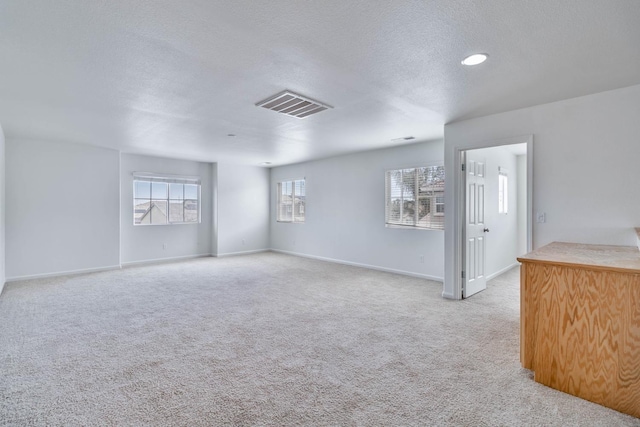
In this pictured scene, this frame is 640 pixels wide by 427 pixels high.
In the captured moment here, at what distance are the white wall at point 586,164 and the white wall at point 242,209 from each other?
6.38 meters

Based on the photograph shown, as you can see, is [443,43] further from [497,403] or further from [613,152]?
[497,403]

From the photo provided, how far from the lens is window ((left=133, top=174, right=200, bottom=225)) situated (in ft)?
22.8

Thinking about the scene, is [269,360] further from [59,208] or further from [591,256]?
[59,208]

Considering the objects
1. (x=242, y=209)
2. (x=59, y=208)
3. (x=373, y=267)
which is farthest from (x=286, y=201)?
(x=59, y=208)

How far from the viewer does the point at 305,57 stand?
2355 mm

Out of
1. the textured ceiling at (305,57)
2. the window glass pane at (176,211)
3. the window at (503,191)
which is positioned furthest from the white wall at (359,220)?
the window glass pane at (176,211)

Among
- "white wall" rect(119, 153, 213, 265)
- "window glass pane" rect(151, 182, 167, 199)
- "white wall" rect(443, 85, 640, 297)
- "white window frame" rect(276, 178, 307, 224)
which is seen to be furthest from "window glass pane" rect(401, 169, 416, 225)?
"window glass pane" rect(151, 182, 167, 199)

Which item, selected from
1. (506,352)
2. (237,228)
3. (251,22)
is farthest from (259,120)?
(237,228)

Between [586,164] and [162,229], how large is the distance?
7.75 m

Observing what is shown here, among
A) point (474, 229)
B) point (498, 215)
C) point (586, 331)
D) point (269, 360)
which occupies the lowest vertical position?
point (269, 360)

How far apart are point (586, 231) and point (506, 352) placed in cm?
157

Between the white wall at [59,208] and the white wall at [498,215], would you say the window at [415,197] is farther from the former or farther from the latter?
the white wall at [59,208]

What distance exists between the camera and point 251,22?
1909 millimetres

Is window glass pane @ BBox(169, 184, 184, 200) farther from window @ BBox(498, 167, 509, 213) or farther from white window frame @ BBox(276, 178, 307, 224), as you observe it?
window @ BBox(498, 167, 509, 213)
